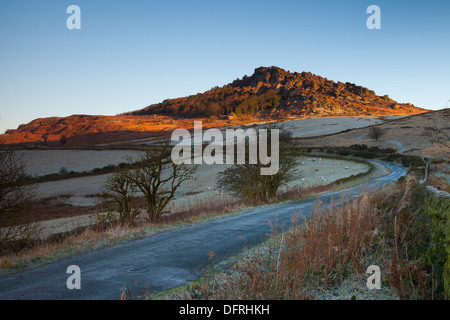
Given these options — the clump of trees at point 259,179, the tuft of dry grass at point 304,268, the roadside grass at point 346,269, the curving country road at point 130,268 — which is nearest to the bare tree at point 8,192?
the curving country road at point 130,268

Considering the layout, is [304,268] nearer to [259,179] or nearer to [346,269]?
[346,269]

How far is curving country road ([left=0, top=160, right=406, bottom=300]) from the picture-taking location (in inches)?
202

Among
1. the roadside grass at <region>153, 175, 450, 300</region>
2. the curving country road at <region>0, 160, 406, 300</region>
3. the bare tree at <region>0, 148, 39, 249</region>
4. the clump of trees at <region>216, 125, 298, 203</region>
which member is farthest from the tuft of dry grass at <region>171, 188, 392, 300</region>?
the clump of trees at <region>216, 125, 298, 203</region>

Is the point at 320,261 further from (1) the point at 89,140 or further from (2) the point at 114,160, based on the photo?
(1) the point at 89,140

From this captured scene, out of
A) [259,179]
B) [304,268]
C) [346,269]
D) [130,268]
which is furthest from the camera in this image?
[259,179]

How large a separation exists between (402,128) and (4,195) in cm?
9490

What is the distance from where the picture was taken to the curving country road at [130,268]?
513 centimetres

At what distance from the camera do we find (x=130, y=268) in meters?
6.29

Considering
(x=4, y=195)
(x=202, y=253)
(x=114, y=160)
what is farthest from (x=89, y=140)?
(x=202, y=253)

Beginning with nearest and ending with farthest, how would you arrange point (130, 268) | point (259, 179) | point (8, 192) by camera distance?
point (130, 268) < point (8, 192) < point (259, 179)

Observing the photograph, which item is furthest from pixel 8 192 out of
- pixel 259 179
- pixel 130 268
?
pixel 259 179

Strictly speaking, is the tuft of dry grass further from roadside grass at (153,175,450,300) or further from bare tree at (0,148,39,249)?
bare tree at (0,148,39,249)

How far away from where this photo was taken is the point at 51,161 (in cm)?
7531

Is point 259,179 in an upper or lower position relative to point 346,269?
lower
